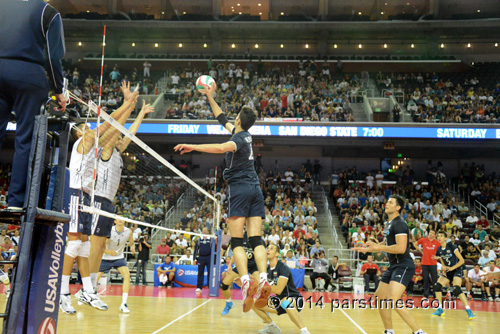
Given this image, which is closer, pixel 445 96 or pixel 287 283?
pixel 287 283

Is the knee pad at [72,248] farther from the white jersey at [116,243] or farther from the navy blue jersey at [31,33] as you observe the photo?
the navy blue jersey at [31,33]

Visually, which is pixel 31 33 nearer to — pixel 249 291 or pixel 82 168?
pixel 82 168

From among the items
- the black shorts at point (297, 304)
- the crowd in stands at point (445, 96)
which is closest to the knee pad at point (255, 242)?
the black shorts at point (297, 304)

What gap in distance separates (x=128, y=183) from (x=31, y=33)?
7.03 metres

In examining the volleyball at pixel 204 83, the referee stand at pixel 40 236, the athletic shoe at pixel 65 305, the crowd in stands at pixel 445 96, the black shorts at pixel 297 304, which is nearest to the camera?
the referee stand at pixel 40 236

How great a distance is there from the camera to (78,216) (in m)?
6.50

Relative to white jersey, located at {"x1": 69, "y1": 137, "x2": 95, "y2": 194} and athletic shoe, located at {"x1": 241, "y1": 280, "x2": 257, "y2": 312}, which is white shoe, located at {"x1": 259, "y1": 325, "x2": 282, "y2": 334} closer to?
athletic shoe, located at {"x1": 241, "y1": 280, "x2": 257, "y2": 312}

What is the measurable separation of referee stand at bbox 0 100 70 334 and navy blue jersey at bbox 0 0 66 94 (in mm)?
399

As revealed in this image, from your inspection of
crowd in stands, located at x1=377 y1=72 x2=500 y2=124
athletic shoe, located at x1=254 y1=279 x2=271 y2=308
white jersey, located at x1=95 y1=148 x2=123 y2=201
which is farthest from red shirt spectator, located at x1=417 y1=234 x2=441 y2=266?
crowd in stands, located at x1=377 y1=72 x2=500 y2=124

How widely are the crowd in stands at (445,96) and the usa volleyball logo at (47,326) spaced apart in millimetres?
24904

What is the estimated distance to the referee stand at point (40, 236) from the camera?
10.8ft

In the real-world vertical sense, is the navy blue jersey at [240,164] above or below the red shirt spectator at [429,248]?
above

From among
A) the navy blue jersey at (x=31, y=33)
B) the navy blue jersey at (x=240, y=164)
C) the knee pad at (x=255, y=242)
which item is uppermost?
the navy blue jersey at (x=31, y=33)

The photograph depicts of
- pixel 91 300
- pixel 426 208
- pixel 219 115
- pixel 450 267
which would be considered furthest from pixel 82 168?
pixel 426 208
